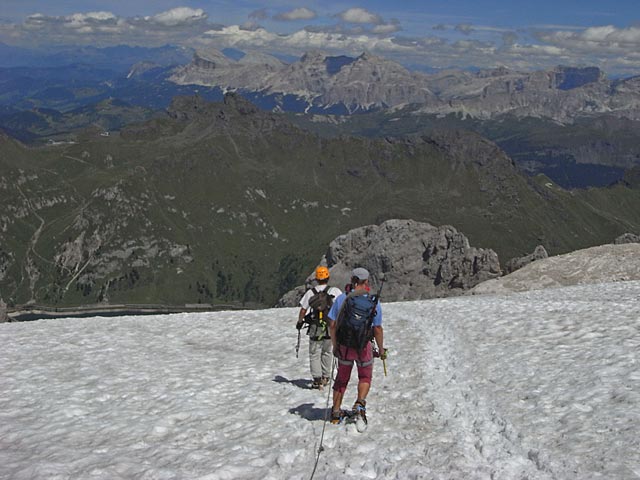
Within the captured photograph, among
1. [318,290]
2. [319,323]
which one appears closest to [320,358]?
[319,323]

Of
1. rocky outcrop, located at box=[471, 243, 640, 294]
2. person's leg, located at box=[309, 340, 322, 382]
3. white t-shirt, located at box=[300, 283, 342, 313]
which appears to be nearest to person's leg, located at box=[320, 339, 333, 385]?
person's leg, located at box=[309, 340, 322, 382]

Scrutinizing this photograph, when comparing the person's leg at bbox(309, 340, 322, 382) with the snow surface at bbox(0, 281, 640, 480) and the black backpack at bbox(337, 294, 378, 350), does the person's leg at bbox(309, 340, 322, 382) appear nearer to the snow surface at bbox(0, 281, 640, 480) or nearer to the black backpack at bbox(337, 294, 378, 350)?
the snow surface at bbox(0, 281, 640, 480)

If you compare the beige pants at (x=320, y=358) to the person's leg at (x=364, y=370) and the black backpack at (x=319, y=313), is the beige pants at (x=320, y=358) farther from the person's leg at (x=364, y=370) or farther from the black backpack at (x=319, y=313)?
the person's leg at (x=364, y=370)

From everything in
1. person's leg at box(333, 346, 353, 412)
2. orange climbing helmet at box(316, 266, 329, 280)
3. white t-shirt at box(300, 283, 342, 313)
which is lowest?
person's leg at box(333, 346, 353, 412)

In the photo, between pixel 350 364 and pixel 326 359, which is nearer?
pixel 350 364

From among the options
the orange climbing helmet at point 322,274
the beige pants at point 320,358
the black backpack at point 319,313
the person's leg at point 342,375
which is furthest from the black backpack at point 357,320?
the beige pants at point 320,358

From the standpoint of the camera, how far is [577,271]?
64.6 m

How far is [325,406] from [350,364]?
294cm

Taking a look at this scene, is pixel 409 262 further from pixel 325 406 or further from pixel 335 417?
pixel 335 417

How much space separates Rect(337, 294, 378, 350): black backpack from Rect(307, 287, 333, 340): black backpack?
3930mm

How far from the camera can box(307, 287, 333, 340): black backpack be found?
65.1 ft

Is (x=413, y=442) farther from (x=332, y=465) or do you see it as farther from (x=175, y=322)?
(x=175, y=322)

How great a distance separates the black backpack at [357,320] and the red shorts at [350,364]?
0.33 meters

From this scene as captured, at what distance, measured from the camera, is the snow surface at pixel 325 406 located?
13164 mm
